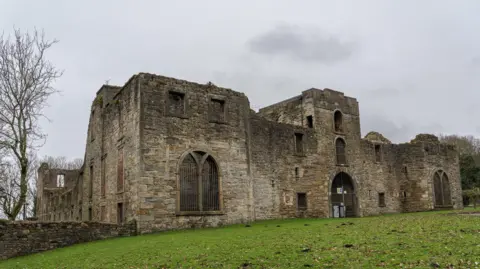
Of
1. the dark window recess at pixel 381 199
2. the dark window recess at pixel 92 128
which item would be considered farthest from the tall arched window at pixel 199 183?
the dark window recess at pixel 381 199

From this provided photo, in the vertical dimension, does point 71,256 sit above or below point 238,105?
below

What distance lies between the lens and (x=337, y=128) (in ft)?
107

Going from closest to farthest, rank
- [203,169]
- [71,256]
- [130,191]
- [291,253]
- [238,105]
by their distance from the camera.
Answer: [291,253], [71,256], [130,191], [203,169], [238,105]

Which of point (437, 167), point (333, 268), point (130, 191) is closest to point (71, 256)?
point (130, 191)

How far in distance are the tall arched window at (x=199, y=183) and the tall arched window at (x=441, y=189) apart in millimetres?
23032

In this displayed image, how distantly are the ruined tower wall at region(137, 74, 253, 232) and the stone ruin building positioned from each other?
5 centimetres

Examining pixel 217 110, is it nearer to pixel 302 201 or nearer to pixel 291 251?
pixel 302 201

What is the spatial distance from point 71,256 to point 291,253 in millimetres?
8335

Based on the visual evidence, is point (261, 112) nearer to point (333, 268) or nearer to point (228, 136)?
point (228, 136)

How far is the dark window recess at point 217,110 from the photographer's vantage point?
961 inches

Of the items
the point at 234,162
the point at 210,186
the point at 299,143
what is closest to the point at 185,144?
the point at 210,186

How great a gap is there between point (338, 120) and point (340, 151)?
7.78ft

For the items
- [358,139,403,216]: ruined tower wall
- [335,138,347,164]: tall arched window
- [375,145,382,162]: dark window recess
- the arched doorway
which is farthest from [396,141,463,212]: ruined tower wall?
[335,138,347,164]: tall arched window

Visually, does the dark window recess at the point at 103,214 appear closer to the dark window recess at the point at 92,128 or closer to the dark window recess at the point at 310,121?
the dark window recess at the point at 92,128
